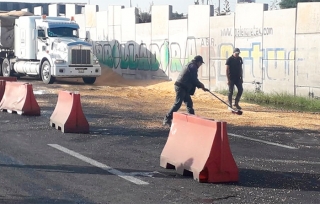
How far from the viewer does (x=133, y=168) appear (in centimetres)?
1057

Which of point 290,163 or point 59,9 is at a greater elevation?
point 59,9

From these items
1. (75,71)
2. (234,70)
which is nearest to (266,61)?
(234,70)

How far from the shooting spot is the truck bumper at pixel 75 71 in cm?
2948

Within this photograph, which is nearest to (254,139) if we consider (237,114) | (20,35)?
(237,114)

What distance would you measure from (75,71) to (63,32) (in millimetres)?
2214

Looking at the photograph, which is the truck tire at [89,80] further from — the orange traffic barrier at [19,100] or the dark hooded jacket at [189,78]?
the dark hooded jacket at [189,78]

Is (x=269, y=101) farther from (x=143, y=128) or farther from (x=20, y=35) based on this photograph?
(x=20, y=35)

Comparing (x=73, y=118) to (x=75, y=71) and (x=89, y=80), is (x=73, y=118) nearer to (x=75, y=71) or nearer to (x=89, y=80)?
(x=75, y=71)

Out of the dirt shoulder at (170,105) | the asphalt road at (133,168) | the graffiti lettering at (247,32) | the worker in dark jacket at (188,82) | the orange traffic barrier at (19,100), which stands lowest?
the dirt shoulder at (170,105)

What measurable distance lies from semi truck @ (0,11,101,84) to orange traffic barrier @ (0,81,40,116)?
34.4 ft

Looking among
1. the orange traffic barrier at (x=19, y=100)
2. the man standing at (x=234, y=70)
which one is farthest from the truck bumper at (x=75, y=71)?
the man standing at (x=234, y=70)

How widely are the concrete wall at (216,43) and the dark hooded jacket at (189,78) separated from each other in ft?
28.5

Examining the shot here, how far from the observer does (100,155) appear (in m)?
11.8

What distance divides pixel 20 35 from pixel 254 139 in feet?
68.4
